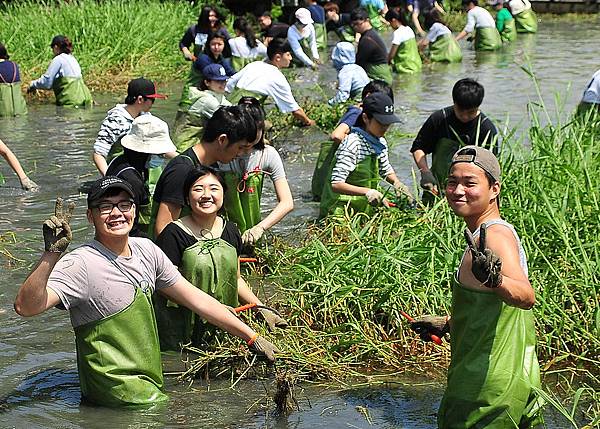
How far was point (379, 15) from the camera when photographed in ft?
80.3

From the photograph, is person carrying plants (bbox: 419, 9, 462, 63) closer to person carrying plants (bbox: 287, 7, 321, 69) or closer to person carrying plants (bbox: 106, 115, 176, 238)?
person carrying plants (bbox: 287, 7, 321, 69)

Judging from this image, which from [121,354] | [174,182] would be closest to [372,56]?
[174,182]

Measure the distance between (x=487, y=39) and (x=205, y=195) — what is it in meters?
15.9

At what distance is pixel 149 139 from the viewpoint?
24.6ft

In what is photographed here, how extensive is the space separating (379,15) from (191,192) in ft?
63.1

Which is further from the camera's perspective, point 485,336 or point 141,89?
point 141,89

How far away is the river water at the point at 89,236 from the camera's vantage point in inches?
207

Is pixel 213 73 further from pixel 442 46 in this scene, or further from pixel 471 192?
pixel 442 46

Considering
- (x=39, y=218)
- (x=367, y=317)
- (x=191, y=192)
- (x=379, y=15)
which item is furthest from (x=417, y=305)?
(x=379, y=15)

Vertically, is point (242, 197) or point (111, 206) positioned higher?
point (111, 206)

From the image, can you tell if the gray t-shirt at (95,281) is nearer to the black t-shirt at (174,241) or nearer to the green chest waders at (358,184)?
the black t-shirt at (174,241)

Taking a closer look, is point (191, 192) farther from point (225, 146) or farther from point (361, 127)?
point (361, 127)

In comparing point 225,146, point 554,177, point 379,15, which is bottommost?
point 379,15

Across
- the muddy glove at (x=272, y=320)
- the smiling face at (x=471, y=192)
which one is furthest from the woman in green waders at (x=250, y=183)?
the smiling face at (x=471, y=192)
